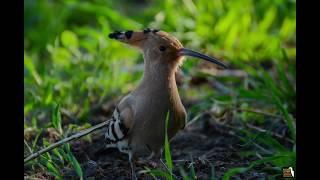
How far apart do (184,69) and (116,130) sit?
165 cm

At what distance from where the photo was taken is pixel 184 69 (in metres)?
4.98

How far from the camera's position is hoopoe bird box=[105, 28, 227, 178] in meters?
3.30

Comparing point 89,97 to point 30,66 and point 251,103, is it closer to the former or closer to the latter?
point 30,66

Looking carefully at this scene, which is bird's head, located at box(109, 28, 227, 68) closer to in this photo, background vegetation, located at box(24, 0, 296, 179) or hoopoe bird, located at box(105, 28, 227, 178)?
hoopoe bird, located at box(105, 28, 227, 178)

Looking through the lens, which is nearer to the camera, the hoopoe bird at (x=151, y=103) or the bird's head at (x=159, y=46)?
the hoopoe bird at (x=151, y=103)

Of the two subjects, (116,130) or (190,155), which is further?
(190,155)

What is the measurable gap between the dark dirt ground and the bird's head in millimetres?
494

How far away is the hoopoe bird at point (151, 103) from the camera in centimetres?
330

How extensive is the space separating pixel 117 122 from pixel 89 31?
8.71 feet
